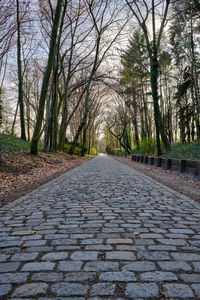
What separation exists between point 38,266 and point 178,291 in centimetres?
133

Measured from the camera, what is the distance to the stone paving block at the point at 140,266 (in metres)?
2.52

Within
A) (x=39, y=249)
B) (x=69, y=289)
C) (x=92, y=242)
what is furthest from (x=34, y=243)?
(x=69, y=289)

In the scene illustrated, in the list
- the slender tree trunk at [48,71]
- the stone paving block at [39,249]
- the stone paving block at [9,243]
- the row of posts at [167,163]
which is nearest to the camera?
the stone paving block at [39,249]

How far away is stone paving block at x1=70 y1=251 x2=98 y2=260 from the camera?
278 cm

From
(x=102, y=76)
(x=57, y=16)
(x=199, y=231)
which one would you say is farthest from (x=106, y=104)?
(x=199, y=231)

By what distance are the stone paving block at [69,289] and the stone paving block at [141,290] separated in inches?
14.1

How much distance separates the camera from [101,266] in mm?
2576

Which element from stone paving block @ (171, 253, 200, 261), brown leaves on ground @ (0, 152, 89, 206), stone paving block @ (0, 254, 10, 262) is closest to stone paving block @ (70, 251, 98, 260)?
stone paving block @ (0, 254, 10, 262)

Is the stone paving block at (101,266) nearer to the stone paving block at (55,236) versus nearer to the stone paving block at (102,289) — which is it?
the stone paving block at (102,289)

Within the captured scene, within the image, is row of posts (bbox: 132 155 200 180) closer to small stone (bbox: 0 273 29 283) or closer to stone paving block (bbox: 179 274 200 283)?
stone paving block (bbox: 179 274 200 283)

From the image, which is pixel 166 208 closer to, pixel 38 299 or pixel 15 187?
pixel 38 299

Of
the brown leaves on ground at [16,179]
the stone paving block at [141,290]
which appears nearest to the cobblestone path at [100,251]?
the stone paving block at [141,290]

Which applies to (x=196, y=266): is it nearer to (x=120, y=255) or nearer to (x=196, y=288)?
(x=196, y=288)

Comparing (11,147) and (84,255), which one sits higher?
(11,147)
